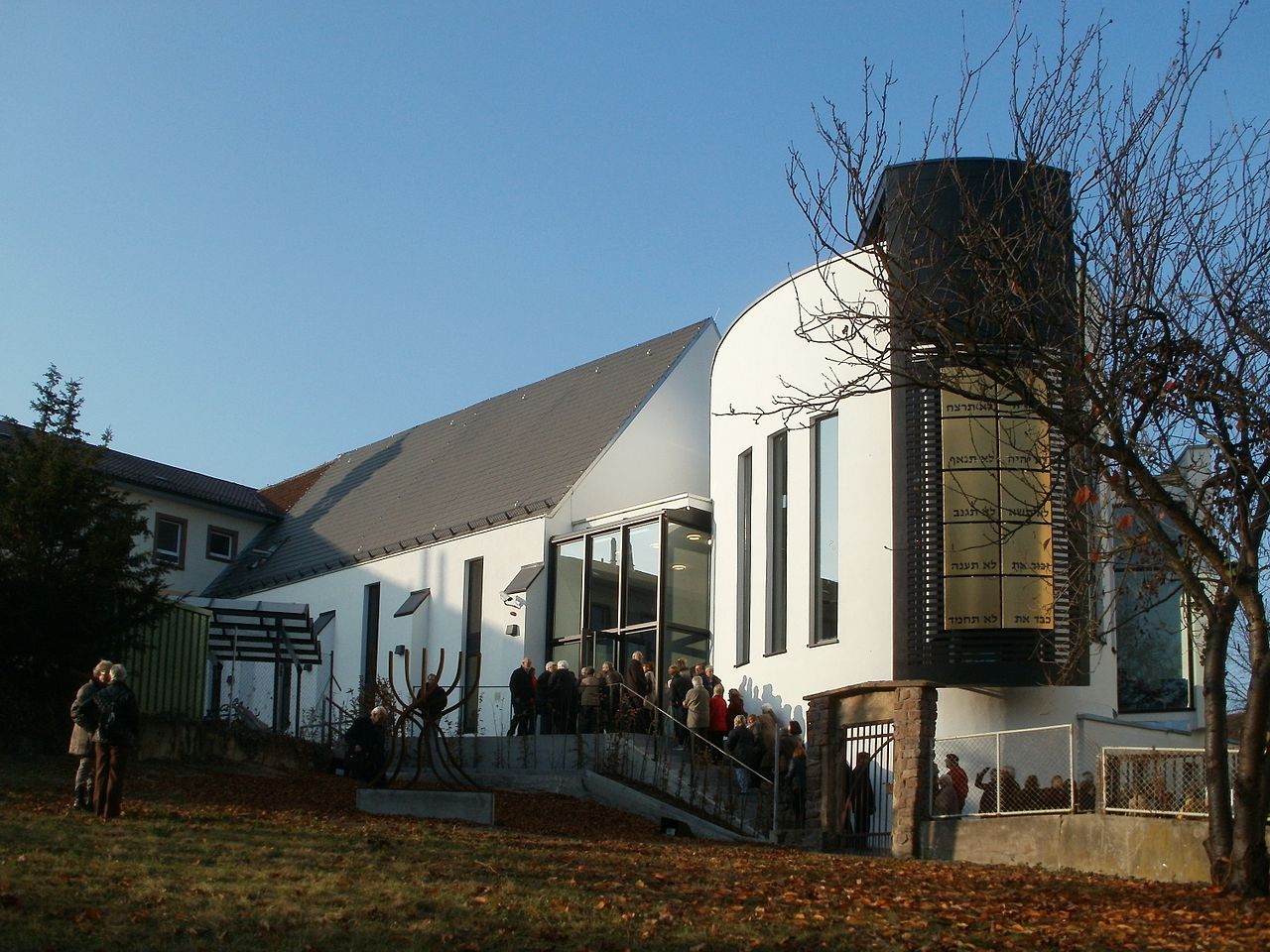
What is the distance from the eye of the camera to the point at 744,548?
90.4 ft

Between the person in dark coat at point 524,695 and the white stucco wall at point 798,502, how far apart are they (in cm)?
319

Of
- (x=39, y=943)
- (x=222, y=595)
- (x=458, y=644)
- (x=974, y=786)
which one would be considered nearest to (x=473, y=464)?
(x=458, y=644)

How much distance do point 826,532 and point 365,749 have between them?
7673 mm

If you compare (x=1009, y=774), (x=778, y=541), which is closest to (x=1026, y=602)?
(x=1009, y=774)

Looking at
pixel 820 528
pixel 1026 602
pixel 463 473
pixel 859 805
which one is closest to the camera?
pixel 859 805

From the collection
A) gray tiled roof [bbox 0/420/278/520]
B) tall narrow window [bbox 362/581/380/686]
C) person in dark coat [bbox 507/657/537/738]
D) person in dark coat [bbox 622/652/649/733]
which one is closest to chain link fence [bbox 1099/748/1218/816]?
person in dark coat [bbox 622/652/649/733]

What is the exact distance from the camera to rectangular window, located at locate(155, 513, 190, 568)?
43469mm

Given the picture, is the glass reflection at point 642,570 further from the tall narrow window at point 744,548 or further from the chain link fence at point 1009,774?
the chain link fence at point 1009,774

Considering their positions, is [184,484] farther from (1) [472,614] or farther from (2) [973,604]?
(2) [973,604]

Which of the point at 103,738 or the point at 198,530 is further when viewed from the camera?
the point at 198,530

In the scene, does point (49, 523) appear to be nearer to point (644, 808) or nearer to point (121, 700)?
point (121, 700)

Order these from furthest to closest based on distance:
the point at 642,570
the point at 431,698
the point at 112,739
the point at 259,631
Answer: the point at 259,631 → the point at 642,570 → the point at 431,698 → the point at 112,739

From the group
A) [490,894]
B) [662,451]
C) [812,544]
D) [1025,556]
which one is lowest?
[490,894]

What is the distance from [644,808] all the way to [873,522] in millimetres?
5199
